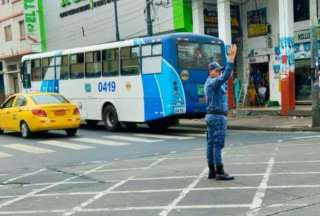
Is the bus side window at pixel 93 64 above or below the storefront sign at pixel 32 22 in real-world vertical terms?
below

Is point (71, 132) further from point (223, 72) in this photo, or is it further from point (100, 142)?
point (223, 72)

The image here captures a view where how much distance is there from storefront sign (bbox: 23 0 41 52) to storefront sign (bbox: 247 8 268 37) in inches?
660

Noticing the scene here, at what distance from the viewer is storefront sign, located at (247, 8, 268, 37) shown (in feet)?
87.1

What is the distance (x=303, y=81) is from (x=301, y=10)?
3.14 metres

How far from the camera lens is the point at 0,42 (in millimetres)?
43500

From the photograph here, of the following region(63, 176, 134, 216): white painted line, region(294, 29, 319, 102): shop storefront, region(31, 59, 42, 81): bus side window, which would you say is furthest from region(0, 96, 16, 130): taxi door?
region(294, 29, 319, 102): shop storefront

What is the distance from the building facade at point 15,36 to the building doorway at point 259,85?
17.1 metres

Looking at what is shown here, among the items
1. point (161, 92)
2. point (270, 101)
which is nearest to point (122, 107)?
point (161, 92)

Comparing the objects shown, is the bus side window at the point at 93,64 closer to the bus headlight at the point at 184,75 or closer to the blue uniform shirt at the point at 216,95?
the bus headlight at the point at 184,75

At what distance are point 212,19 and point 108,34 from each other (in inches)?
294

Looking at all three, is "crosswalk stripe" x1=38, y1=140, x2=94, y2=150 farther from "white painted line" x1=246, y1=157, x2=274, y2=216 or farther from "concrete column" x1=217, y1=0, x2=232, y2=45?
"concrete column" x1=217, y1=0, x2=232, y2=45

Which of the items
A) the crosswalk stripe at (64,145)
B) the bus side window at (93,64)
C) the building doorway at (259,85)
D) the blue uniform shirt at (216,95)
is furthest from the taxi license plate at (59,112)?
the building doorway at (259,85)

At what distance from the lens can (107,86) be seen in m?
20.1

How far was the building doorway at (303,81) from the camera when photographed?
24.9m
